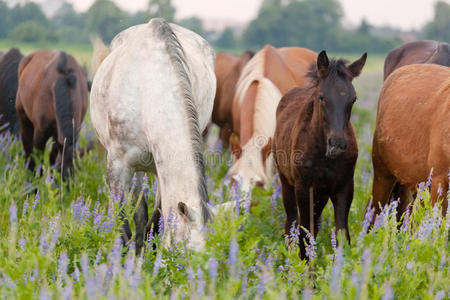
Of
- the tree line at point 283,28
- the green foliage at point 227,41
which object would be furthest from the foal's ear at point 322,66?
the green foliage at point 227,41

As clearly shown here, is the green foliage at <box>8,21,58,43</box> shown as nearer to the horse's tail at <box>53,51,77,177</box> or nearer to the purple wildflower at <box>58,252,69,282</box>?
the horse's tail at <box>53,51,77,177</box>

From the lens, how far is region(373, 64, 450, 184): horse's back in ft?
13.2

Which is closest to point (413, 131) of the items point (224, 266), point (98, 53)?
point (224, 266)

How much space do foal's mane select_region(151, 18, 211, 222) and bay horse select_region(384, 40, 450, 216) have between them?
2.54m

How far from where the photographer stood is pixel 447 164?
147 inches

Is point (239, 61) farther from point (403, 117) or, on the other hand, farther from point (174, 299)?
point (174, 299)

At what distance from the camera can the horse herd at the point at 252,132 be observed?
3.37 metres

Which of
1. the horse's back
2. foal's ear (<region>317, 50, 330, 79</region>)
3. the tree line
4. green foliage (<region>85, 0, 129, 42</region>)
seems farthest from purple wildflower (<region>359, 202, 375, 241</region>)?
the tree line

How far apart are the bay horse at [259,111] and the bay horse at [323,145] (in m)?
0.70

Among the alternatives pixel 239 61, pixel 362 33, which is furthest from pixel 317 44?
pixel 239 61

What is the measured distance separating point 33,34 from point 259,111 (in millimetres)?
48228

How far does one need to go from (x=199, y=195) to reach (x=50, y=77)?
4.08 m

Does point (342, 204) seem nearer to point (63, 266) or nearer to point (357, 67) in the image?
point (357, 67)

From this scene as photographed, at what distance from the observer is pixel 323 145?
394cm
